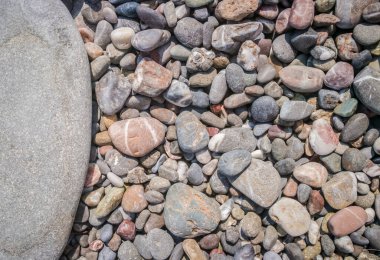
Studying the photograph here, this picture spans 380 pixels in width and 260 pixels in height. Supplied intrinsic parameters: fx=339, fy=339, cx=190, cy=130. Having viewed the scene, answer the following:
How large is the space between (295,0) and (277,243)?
4.60 feet

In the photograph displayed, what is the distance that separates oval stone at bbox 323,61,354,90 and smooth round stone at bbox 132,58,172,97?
2.98 feet

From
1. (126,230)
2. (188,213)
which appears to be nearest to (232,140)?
(188,213)

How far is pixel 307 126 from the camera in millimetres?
2006

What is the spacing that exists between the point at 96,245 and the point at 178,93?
3.46 feet

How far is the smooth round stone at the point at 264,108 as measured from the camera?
192 centimetres

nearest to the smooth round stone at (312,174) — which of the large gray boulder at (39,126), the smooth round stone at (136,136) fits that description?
the smooth round stone at (136,136)

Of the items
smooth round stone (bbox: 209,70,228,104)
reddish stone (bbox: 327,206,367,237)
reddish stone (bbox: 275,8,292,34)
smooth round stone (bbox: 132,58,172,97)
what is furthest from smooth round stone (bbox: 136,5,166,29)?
reddish stone (bbox: 327,206,367,237)

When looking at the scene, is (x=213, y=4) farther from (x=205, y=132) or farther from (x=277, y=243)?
(x=277, y=243)

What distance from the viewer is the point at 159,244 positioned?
6.58 ft

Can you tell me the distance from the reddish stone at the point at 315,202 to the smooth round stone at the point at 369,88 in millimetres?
564

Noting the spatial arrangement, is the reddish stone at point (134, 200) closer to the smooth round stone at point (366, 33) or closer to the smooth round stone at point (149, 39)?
the smooth round stone at point (149, 39)

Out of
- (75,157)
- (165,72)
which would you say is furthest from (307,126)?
(75,157)

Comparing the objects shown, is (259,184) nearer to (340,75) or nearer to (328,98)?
(328,98)

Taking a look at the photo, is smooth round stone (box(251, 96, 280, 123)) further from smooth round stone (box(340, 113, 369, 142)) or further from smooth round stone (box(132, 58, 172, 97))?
smooth round stone (box(132, 58, 172, 97))
